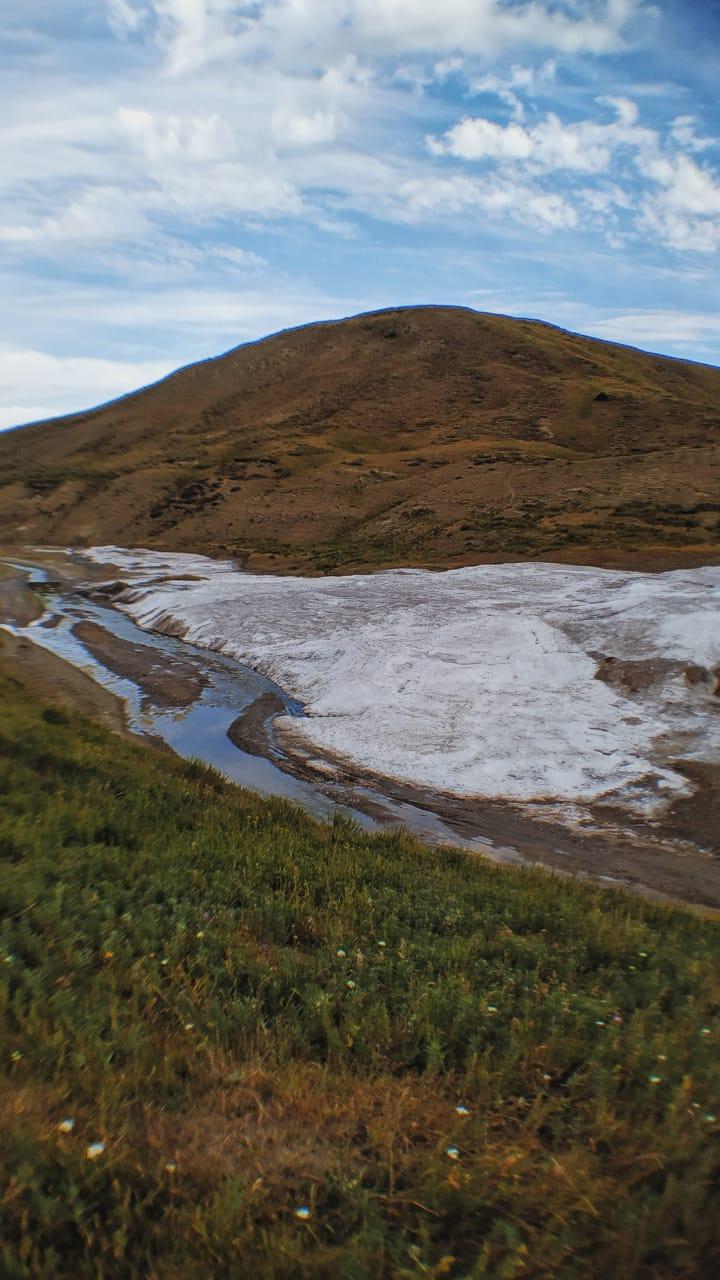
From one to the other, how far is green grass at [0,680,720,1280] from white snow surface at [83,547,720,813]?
8.34 m

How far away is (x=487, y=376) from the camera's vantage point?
418 ft

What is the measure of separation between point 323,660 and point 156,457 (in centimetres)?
10126

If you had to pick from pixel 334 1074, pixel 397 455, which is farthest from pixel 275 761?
pixel 397 455

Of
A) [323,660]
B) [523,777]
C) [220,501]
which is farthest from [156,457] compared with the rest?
[523,777]

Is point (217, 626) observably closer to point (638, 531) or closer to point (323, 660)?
point (323, 660)

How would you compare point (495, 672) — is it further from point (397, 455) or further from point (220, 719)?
point (397, 455)

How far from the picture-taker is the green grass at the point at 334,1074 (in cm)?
327

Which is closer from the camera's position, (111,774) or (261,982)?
(261,982)

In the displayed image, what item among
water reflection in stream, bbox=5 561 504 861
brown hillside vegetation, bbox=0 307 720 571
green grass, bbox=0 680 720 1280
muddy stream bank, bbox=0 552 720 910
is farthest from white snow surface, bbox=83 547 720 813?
brown hillside vegetation, bbox=0 307 720 571

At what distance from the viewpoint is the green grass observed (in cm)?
327

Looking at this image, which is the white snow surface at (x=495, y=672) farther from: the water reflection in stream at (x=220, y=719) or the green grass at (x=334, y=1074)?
the green grass at (x=334, y=1074)

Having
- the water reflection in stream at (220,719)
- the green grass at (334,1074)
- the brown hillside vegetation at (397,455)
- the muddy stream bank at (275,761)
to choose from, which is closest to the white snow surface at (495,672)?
the muddy stream bank at (275,761)

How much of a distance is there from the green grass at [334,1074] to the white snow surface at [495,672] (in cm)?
834

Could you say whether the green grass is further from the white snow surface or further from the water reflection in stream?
the white snow surface
